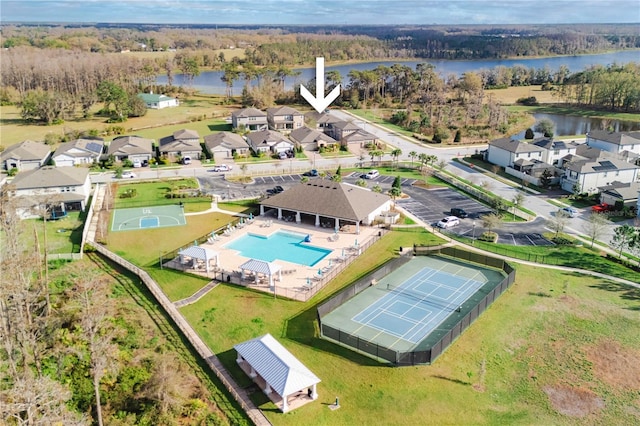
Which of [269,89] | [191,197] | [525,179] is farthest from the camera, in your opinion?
[269,89]

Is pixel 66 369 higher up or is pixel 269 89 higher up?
pixel 269 89

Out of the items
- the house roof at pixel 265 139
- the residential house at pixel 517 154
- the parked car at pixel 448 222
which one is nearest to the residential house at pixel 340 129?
the house roof at pixel 265 139

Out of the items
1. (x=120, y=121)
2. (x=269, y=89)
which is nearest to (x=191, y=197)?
(x=120, y=121)

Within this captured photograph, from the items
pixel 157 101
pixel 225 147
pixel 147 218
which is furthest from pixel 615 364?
pixel 157 101

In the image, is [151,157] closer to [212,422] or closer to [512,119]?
[212,422]

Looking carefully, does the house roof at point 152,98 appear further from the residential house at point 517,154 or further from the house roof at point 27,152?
the residential house at point 517,154

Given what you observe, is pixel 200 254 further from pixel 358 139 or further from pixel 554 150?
pixel 554 150

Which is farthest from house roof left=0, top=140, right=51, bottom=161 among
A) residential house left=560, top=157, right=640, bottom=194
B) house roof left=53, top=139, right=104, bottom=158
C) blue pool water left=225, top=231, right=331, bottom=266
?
residential house left=560, top=157, right=640, bottom=194
